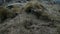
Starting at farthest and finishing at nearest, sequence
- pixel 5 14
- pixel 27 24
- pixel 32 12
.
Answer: pixel 32 12 < pixel 5 14 < pixel 27 24

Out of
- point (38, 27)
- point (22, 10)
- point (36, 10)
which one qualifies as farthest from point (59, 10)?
point (38, 27)

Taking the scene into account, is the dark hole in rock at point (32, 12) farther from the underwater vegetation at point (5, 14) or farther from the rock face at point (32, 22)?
the underwater vegetation at point (5, 14)

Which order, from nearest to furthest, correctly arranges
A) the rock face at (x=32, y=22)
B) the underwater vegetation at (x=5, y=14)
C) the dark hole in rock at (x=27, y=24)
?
the rock face at (x=32, y=22)
the dark hole in rock at (x=27, y=24)
the underwater vegetation at (x=5, y=14)

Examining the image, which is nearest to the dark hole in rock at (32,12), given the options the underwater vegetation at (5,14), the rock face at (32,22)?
the rock face at (32,22)

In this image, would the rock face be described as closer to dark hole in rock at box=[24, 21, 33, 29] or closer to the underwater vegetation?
dark hole in rock at box=[24, 21, 33, 29]

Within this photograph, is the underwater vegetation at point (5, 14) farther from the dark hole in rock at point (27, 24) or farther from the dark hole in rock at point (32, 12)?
the dark hole in rock at point (27, 24)

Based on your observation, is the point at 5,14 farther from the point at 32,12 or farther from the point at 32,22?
the point at 32,22

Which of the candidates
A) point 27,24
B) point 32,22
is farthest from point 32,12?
point 27,24

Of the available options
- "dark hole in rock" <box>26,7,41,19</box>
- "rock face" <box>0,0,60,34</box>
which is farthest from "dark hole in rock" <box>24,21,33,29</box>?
"dark hole in rock" <box>26,7,41,19</box>

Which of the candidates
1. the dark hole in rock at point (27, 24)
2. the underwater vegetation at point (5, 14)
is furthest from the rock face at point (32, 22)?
the underwater vegetation at point (5, 14)

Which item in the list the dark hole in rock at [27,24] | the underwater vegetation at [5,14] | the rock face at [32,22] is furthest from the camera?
the underwater vegetation at [5,14]

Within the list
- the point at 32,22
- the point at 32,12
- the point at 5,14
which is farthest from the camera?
the point at 32,12

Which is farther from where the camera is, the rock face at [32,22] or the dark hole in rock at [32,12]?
the dark hole in rock at [32,12]

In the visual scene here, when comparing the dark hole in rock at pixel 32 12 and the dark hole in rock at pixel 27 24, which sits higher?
the dark hole in rock at pixel 32 12
